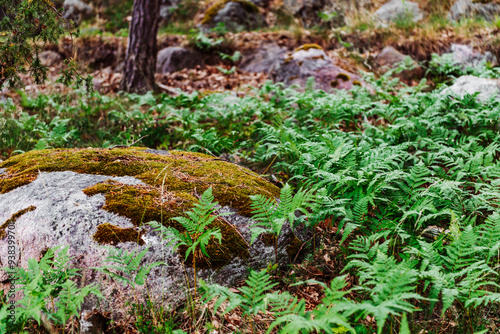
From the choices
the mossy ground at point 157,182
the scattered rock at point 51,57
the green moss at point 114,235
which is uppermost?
the scattered rock at point 51,57

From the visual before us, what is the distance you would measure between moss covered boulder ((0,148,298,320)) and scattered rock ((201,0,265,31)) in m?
9.20

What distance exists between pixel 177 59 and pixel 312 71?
167 inches

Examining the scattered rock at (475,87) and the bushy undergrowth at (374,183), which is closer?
the bushy undergrowth at (374,183)

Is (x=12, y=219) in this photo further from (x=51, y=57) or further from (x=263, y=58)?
(x=51, y=57)

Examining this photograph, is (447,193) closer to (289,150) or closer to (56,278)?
(289,150)

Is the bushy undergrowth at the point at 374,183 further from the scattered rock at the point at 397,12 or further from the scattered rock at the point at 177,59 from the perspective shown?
the scattered rock at the point at 397,12

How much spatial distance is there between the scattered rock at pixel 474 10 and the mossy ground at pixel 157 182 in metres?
9.36

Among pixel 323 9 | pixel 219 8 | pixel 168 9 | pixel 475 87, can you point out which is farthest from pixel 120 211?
pixel 168 9

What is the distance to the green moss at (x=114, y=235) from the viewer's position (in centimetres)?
230

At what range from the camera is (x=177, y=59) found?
30.4 ft

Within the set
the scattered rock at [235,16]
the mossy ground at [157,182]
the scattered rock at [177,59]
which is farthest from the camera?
the scattered rock at [235,16]

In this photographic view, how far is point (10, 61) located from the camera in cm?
335

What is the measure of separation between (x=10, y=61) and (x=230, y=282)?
319 cm

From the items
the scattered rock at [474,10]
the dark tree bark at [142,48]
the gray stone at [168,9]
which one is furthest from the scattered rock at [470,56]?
the gray stone at [168,9]
